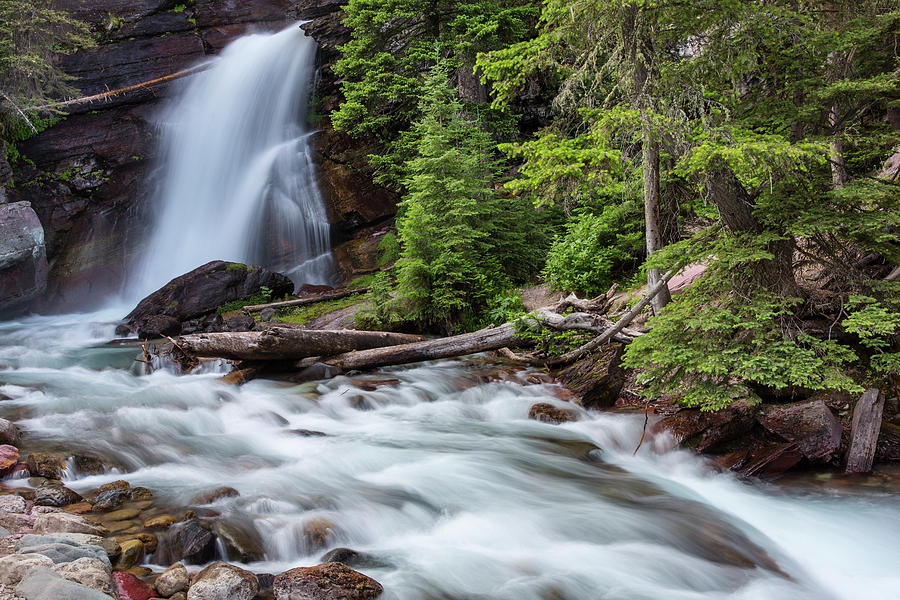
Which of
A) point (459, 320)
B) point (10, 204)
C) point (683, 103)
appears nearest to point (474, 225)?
point (459, 320)

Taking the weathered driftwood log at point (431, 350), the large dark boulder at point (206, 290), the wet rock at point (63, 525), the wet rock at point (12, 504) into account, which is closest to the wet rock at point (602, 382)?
the weathered driftwood log at point (431, 350)

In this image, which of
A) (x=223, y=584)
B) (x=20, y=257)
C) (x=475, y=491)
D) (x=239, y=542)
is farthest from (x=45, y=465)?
(x=20, y=257)

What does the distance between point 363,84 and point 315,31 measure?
246 inches

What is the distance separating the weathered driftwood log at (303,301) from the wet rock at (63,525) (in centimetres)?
1121

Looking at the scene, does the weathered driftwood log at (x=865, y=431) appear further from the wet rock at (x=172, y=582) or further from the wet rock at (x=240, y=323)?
the wet rock at (x=240, y=323)

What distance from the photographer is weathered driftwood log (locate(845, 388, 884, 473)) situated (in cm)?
490

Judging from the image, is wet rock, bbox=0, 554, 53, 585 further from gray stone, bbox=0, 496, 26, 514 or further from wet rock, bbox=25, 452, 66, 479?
wet rock, bbox=25, 452, 66, 479

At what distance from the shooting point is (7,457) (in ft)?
17.2

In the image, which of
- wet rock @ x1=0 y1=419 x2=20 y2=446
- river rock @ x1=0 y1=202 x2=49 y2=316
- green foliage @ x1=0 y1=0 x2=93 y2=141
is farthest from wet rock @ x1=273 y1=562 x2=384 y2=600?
green foliage @ x1=0 y1=0 x2=93 y2=141

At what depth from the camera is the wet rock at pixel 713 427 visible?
553 centimetres

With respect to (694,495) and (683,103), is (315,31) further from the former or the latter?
(694,495)

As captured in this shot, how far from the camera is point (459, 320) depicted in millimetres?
11078

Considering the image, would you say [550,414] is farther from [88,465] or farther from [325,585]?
[88,465]

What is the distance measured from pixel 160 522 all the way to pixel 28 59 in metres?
20.4
